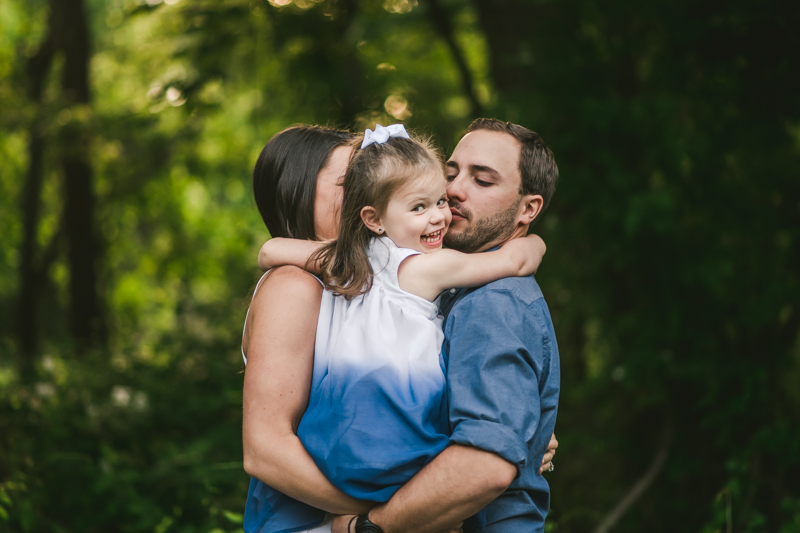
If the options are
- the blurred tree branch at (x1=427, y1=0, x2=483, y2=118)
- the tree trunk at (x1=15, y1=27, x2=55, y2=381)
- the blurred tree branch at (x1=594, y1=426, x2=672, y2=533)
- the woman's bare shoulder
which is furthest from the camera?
the tree trunk at (x1=15, y1=27, x2=55, y2=381)

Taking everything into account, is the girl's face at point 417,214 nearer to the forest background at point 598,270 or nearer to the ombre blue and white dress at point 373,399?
the ombre blue and white dress at point 373,399

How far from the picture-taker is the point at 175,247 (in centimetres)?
999

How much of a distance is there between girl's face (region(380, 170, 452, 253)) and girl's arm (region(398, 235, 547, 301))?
0.07 metres

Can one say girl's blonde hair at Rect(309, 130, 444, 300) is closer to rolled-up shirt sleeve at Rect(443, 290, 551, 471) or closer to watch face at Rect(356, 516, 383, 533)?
rolled-up shirt sleeve at Rect(443, 290, 551, 471)

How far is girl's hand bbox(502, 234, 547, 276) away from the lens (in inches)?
73.5

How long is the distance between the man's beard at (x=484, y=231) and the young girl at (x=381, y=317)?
10 centimetres

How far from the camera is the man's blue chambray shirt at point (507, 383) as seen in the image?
1.55 m

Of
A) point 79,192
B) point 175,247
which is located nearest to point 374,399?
point 79,192

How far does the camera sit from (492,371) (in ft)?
5.22

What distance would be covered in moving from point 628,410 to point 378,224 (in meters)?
3.87

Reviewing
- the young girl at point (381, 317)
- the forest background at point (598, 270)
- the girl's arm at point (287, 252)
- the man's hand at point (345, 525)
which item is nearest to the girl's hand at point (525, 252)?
the young girl at point (381, 317)

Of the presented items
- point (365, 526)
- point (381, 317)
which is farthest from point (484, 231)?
point (365, 526)

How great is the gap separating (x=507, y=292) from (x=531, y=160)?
1.65 feet

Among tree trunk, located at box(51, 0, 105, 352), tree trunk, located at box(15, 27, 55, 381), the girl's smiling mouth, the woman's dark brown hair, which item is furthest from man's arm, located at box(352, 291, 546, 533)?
tree trunk, located at box(15, 27, 55, 381)
